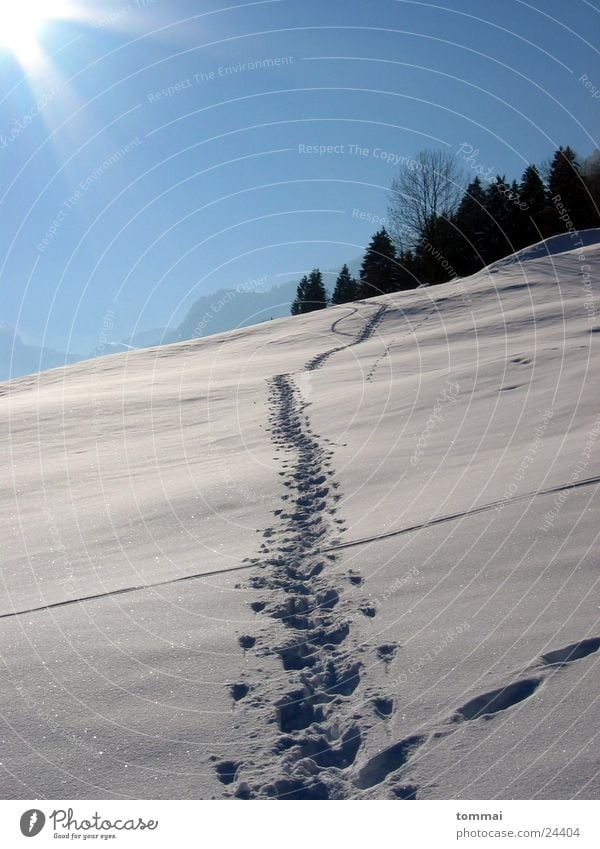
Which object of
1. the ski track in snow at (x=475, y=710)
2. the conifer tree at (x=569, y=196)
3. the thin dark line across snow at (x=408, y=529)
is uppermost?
the conifer tree at (x=569, y=196)

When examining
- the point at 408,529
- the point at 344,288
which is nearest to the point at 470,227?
the point at 344,288

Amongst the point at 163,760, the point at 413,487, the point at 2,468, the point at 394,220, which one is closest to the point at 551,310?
the point at 413,487

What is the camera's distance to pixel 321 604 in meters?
4.03

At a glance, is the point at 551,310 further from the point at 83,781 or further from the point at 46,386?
the point at 83,781

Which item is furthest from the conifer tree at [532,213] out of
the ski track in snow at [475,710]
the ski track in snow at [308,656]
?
the ski track in snow at [475,710]

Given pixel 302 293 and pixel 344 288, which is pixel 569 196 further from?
pixel 302 293
